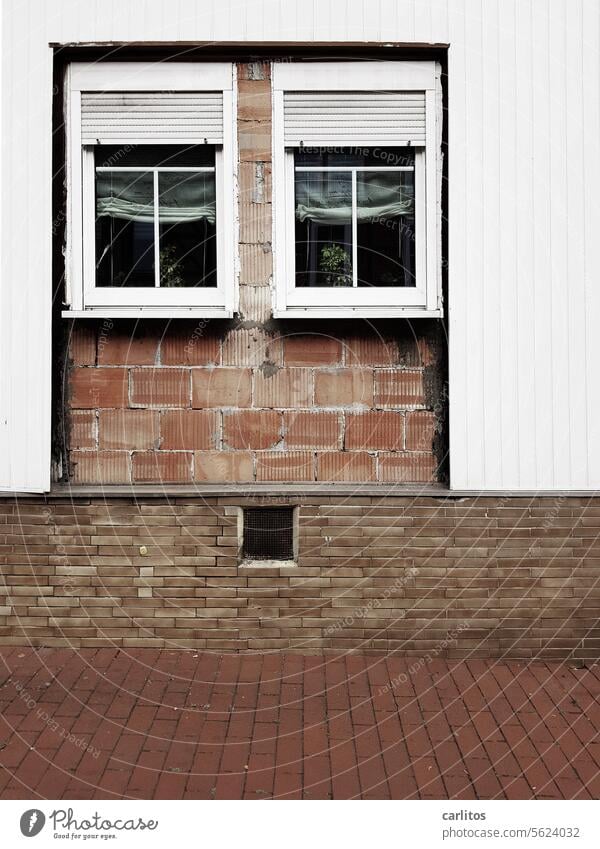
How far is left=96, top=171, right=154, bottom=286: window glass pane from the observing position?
6895mm

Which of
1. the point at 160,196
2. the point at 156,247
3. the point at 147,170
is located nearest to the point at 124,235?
the point at 156,247

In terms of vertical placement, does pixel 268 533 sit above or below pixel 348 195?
below

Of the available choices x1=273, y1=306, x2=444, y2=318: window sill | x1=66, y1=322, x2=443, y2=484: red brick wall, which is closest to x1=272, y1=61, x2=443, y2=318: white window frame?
x1=273, y1=306, x2=444, y2=318: window sill

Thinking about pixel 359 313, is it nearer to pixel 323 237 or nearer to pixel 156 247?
pixel 323 237

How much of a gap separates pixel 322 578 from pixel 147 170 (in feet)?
11.5

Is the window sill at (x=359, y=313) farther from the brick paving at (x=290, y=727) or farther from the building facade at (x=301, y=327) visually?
the brick paving at (x=290, y=727)

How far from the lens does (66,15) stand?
6605 mm

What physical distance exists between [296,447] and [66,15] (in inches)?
148

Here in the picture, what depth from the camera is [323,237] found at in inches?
272

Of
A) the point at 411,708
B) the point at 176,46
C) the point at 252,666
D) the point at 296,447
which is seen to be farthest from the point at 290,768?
the point at 176,46

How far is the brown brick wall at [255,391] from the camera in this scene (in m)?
6.82

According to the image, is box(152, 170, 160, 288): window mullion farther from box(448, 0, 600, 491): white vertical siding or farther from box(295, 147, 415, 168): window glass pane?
box(448, 0, 600, 491): white vertical siding

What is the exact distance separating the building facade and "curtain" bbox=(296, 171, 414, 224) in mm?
23

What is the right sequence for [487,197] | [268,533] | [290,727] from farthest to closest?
[268,533], [487,197], [290,727]
